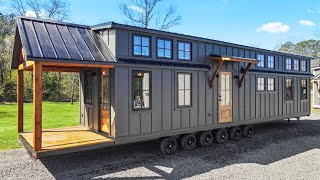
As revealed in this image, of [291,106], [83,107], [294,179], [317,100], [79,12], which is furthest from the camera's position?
[79,12]

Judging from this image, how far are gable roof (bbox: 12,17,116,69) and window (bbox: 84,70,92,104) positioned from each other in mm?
1445

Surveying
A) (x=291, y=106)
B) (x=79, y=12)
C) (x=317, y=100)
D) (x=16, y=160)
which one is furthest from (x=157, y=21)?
(x=16, y=160)

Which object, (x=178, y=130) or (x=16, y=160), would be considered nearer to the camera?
(x=16, y=160)

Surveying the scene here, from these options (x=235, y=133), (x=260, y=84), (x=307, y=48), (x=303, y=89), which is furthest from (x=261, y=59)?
(x=307, y=48)

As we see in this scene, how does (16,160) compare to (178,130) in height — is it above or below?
below

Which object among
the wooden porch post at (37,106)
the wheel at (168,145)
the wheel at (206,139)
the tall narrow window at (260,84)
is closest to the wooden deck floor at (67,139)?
the wooden porch post at (37,106)

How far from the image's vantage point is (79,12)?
3019cm

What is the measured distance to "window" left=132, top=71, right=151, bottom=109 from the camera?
7.36 metres

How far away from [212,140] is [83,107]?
468cm

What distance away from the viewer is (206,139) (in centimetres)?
938

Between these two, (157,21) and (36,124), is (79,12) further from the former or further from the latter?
(36,124)

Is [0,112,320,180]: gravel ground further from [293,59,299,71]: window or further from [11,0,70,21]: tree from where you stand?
[11,0,70,21]: tree

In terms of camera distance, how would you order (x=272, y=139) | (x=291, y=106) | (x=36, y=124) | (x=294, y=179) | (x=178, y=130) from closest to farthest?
1. (x=36, y=124)
2. (x=294, y=179)
3. (x=178, y=130)
4. (x=272, y=139)
5. (x=291, y=106)

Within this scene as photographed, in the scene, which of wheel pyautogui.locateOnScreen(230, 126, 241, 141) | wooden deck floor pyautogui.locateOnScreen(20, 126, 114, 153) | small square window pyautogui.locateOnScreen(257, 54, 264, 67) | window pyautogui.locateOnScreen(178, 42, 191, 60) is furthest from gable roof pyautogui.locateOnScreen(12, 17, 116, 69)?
small square window pyautogui.locateOnScreen(257, 54, 264, 67)
